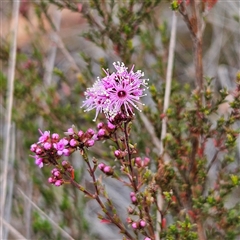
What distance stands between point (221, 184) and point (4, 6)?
8.61ft

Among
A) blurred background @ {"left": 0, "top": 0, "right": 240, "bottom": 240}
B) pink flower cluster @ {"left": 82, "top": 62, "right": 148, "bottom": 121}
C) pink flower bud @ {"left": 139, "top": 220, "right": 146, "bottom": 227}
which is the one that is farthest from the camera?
blurred background @ {"left": 0, "top": 0, "right": 240, "bottom": 240}

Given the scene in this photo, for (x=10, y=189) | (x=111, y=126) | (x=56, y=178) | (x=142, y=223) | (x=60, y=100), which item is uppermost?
(x=60, y=100)

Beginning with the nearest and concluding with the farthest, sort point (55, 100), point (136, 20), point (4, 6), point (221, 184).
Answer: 1. point (221, 184)
2. point (136, 20)
3. point (55, 100)
4. point (4, 6)

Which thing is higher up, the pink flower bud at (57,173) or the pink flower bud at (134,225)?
the pink flower bud at (57,173)

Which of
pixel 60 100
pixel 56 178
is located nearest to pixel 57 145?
pixel 56 178

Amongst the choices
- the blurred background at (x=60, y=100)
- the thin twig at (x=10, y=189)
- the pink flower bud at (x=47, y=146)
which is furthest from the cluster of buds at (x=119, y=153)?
the thin twig at (x=10, y=189)

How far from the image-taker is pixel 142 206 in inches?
64.2

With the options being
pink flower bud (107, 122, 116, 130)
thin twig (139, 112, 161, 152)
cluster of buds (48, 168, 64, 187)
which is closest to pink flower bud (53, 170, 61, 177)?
cluster of buds (48, 168, 64, 187)

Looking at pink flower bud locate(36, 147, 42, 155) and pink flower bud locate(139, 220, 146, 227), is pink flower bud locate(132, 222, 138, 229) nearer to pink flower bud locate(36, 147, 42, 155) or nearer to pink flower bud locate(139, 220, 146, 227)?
pink flower bud locate(139, 220, 146, 227)

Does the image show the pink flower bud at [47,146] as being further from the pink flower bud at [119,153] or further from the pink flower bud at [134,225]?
the pink flower bud at [134,225]

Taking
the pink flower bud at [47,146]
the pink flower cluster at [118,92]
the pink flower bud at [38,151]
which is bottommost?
the pink flower bud at [38,151]

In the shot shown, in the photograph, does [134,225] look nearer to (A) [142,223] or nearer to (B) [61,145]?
(A) [142,223]

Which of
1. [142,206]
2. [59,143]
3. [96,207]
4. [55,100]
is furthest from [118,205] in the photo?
[59,143]

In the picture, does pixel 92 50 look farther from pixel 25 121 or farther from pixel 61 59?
pixel 25 121
